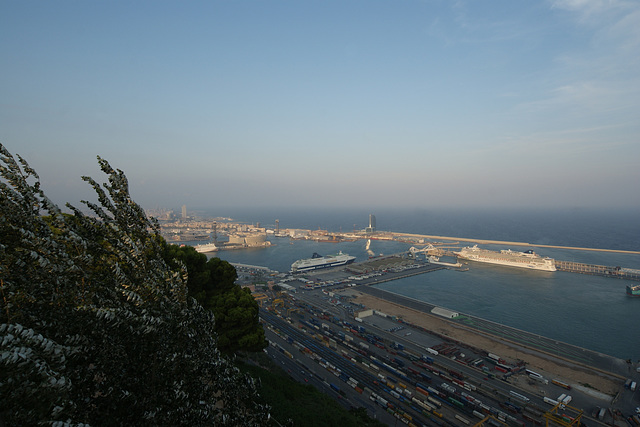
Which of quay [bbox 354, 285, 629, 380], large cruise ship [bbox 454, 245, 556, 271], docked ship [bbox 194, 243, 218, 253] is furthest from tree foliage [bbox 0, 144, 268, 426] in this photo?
docked ship [bbox 194, 243, 218, 253]

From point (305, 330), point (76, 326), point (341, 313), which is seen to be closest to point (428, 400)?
point (305, 330)

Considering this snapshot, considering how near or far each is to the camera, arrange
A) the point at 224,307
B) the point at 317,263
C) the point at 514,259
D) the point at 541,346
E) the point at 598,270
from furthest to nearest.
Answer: the point at 514,259, the point at 317,263, the point at 598,270, the point at 541,346, the point at 224,307

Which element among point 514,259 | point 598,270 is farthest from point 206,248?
point 598,270

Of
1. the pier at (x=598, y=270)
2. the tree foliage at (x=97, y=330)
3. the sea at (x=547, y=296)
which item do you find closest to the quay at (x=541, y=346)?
the sea at (x=547, y=296)

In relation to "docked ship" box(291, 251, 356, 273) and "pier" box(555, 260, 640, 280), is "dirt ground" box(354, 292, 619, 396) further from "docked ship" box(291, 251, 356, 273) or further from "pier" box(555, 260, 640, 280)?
"pier" box(555, 260, 640, 280)

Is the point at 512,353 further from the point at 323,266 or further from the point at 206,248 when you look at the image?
the point at 206,248

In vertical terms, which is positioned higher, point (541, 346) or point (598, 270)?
point (598, 270)
